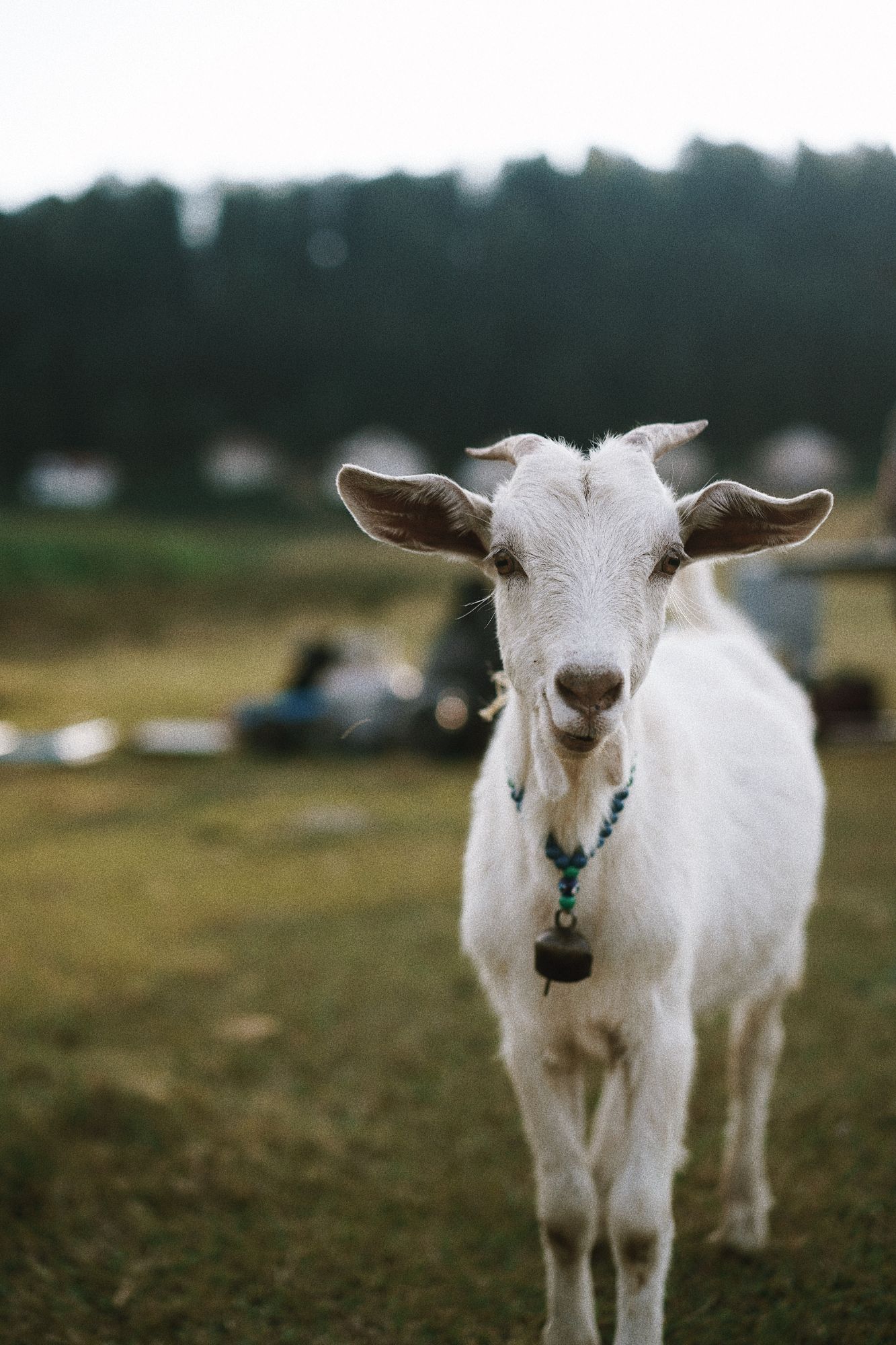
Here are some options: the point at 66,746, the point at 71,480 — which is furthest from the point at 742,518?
the point at 71,480

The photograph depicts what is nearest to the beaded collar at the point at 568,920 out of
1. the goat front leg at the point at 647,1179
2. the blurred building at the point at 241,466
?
the goat front leg at the point at 647,1179

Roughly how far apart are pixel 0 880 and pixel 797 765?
6104 mm

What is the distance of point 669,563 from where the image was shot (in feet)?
7.47

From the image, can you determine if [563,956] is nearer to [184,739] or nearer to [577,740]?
[577,740]

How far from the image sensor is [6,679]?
60.4ft

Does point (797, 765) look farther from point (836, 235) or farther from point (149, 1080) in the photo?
point (836, 235)

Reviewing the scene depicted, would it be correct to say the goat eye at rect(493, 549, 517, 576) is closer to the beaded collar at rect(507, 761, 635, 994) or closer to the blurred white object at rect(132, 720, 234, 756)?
the beaded collar at rect(507, 761, 635, 994)

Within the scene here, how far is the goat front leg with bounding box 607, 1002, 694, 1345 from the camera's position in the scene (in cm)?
238

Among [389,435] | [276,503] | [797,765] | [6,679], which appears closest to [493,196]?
[389,435]

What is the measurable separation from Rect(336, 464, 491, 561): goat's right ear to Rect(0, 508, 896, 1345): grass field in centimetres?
226

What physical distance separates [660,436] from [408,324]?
39488 millimetres

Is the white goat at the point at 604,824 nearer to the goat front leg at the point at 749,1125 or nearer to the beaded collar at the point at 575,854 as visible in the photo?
the beaded collar at the point at 575,854

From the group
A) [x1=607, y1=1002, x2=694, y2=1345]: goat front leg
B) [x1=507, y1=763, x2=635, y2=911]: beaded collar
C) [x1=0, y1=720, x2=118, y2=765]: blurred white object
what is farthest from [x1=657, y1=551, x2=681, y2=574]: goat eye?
[x1=0, y1=720, x2=118, y2=765]: blurred white object

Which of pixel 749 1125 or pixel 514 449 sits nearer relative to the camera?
pixel 514 449
